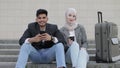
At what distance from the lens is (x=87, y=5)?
31.2ft

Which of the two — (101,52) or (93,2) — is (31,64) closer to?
(101,52)

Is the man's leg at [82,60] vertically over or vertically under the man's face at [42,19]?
under

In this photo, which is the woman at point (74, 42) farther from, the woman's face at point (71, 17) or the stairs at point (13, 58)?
the stairs at point (13, 58)

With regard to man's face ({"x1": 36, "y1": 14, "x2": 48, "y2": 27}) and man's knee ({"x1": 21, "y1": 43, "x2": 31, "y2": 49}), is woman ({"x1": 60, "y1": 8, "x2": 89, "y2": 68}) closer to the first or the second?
man's face ({"x1": 36, "y1": 14, "x2": 48, "y2": 27})

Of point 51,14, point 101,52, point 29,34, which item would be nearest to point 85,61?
point 101,52

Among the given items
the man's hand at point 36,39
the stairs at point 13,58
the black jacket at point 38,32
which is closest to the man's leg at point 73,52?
the black jacket at point 38,32

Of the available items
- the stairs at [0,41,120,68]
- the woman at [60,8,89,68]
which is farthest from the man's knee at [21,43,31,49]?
the woman at [60,8,89,68]

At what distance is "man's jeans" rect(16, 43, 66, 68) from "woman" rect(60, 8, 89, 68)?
0.22 metres

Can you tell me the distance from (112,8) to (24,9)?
7.69 feet

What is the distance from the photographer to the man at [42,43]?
522cm

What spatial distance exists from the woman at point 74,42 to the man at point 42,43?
0.67ft

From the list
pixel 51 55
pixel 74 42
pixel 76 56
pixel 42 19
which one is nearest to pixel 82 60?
pixel 76 56

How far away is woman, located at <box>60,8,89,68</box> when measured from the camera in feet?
17.5

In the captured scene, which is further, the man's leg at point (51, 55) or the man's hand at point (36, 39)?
the man's hand at point (36, 39)
